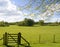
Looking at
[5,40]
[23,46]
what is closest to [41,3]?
[23,46]

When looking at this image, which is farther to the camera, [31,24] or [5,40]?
[31,24]

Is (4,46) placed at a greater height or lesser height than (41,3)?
lesser

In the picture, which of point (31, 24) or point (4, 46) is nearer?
point (4, 46)

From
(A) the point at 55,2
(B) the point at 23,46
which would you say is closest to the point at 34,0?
(A) the point at 55,2

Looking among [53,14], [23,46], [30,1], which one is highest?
[30,1]

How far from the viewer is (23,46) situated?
79.0 ft

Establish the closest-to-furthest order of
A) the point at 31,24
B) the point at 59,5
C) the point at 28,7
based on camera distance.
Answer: the point at 59,5
the point at 28,7
the point at 31,24

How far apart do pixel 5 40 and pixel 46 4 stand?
10.9 m

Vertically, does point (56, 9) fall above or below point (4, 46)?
above

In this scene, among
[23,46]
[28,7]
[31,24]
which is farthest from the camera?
[31,24]

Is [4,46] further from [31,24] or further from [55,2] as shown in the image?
[31,24]

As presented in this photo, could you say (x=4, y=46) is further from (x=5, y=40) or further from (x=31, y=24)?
(x=31, y=24)

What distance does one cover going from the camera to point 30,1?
16.8 metres

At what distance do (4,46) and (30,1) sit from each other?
9.13 m
